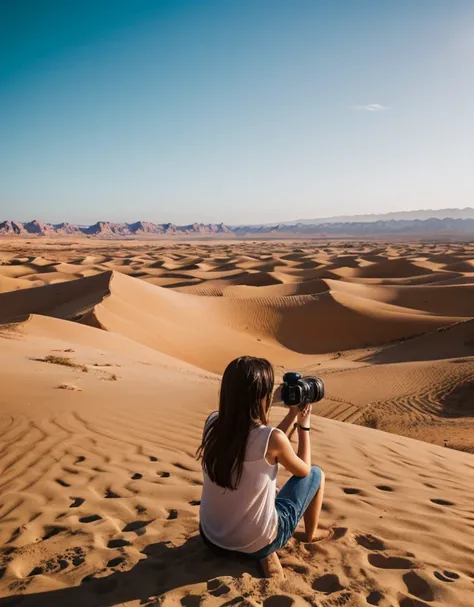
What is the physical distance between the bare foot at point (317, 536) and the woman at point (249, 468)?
0.31 metres

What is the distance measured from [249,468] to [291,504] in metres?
0.58

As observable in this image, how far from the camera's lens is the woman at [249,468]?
242 cm

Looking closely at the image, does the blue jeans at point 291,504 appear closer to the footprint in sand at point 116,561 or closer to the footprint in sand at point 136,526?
the footprint in sand at point 116,561

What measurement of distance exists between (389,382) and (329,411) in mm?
2776

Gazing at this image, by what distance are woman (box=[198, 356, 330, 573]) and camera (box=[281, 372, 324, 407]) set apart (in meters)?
0.18

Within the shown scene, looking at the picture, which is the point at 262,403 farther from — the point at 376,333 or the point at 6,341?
the point at 376,333

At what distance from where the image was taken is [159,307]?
2078 cm

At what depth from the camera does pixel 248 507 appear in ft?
8.65

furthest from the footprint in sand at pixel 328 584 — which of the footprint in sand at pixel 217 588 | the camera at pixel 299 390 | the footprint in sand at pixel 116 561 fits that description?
the footprint in sand at pixel 116 561

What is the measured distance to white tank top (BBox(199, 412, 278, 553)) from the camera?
255 centimetres

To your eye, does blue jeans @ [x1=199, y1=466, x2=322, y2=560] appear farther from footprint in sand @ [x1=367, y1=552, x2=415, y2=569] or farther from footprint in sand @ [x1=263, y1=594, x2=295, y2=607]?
footprint in sand @ [x1=367, y1=552, x2=415, y2=569]

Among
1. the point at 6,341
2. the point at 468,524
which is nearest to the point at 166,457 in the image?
the point at 468,524

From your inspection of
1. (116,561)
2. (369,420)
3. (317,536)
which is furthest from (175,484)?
(369,420)

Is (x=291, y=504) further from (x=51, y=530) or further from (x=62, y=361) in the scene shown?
(x=62, y=361)
